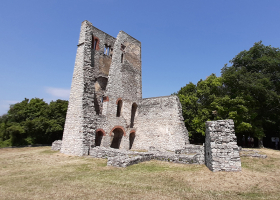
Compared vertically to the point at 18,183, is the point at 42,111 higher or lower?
higher

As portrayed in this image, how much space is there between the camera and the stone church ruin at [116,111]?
1442cm

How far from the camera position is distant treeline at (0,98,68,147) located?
25.1m

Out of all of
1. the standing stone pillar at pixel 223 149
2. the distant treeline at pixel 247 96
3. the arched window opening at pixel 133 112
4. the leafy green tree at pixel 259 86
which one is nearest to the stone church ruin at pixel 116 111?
the arched window opening at pixel 133 112

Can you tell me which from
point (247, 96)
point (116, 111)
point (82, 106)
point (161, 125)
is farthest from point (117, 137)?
point (247, 96)

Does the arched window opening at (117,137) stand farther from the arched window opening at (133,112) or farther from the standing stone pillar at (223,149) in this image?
the standing stone pillar at (223,149)

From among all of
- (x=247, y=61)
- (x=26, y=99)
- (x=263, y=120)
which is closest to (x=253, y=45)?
(x=247, y=61)

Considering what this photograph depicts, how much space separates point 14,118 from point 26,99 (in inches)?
143

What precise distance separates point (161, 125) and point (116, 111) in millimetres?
4912

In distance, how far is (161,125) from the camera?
19.0 m

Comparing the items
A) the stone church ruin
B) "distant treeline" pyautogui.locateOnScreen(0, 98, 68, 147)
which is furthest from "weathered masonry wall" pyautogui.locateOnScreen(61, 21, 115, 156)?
"distant treeline" pyautogui.locateOnScreen(0, 98, 68, 147)

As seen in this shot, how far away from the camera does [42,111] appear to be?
2686 cm

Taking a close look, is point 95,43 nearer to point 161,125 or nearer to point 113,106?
point 113,106

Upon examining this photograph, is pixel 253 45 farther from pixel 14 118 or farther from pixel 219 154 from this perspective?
pixel 14 118

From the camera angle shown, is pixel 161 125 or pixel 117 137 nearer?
pixel 161 125
